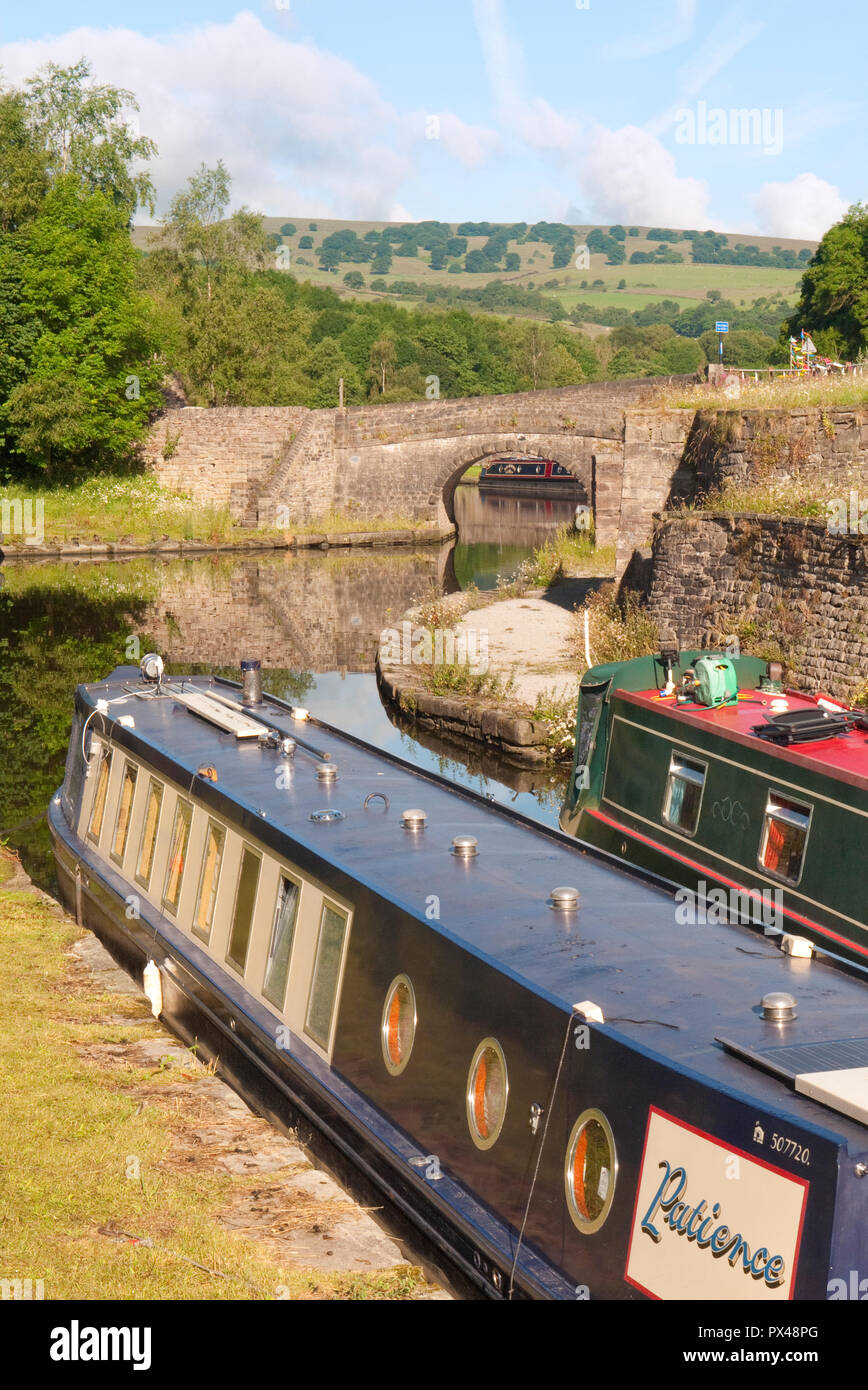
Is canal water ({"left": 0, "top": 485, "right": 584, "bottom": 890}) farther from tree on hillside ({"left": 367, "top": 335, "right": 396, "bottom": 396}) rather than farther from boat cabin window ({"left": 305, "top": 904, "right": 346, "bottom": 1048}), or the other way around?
tree on hillside ({"left": 367, "top": 335, "right": 396, "bottom": 396})

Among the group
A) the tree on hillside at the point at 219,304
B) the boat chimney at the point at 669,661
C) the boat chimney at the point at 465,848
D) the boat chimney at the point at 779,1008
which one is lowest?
the boat chimney at the point at 465,848

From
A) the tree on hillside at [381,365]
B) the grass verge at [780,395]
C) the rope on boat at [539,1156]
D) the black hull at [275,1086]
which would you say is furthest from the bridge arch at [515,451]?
the rope on boat at [539,1156]

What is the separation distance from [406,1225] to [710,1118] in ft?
6.27

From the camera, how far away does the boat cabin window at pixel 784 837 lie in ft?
24.8

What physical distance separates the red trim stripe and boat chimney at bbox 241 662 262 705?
2567 mm

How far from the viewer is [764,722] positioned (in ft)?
27.4

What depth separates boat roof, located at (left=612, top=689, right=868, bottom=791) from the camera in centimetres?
730

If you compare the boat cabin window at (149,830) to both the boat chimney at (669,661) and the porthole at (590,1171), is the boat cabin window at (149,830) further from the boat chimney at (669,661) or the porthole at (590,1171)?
the porthole at (590,1171)

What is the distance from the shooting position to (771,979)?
489cm

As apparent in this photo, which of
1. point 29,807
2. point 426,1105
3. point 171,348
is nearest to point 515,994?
point 426,1105

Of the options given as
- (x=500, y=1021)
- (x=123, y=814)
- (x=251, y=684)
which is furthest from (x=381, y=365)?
(x=500, y=1021)

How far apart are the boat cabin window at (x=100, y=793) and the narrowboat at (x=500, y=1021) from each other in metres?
0.71

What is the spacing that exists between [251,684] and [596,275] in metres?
155
